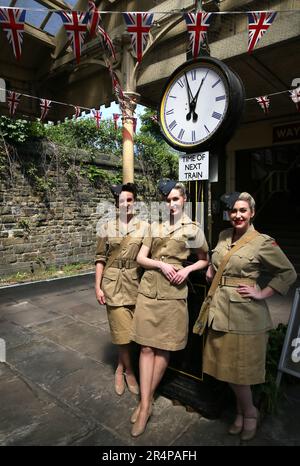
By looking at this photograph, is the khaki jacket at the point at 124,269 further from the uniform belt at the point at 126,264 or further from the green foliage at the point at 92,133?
the green foliage at the point at 92,133

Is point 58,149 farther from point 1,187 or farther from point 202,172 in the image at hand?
point 202,172

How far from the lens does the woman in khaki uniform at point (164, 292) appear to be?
2.23 metres

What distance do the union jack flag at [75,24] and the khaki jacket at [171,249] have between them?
3.77 meters

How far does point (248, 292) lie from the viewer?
2.00 m

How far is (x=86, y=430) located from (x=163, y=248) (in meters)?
1.41

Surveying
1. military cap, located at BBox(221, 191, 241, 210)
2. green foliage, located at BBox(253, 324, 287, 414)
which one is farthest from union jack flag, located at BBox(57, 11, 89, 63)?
green foliage, located at BBox(253, 324, 287, 414)

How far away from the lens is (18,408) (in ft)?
8.09

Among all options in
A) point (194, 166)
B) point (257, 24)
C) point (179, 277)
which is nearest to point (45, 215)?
point (257, 24)

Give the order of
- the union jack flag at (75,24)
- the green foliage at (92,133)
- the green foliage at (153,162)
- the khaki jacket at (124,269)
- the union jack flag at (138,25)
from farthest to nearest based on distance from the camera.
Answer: the green foliage at (92,133), the green foliage at (153,162), the union jack flag at (138,25), the union jack flag at (75,24), the khaki jacket at (124,269)

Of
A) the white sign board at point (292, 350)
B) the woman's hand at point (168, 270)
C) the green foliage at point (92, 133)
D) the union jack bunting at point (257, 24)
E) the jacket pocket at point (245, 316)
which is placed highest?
the green foliage at point (92, 133)

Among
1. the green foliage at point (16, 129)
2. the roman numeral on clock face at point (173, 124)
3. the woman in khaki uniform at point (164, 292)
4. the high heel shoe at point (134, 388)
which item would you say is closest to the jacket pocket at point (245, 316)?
the woman in khaki uniform at point (164, 292)

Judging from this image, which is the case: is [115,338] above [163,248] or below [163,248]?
below

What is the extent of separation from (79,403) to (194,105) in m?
2.61
